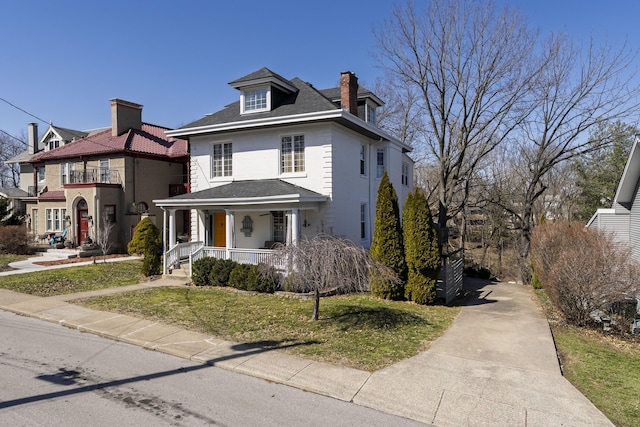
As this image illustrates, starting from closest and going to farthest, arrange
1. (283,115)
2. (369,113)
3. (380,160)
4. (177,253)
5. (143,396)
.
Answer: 1. (143,396)
2. (283,115)
3. (177,253)
4. (369,113)
5. (380,160)

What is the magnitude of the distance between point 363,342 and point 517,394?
3.23 metres

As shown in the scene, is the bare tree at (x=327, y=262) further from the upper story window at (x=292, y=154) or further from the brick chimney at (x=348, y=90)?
the brick chimney at (x=348, y=90)

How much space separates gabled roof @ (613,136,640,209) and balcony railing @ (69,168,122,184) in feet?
86.1

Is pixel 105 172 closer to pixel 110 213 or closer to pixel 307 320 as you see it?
pixel 110 213

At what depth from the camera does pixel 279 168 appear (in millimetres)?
17234

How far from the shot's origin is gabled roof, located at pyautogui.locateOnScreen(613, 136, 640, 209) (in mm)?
11828

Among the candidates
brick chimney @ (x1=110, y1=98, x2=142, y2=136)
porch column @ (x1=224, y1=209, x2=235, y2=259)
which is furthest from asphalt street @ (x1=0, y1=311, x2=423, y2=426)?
brick chimney @ (x1=110, y1=98, x2=142, y2=136)

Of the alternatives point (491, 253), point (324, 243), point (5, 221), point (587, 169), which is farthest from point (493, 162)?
point (5, 221)

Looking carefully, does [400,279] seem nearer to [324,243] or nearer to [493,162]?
[324,243]

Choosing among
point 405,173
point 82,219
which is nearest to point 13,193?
point 82,219

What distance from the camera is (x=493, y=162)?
118 ft

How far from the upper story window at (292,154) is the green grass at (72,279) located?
7999mm

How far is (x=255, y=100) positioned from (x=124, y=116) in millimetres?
14901

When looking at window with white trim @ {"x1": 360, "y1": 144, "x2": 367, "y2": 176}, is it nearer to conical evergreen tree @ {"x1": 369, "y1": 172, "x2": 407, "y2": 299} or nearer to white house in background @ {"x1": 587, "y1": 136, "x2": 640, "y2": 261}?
conical evergreen tree @ {"x1": 369, "y1": 172, "x2": 407, "y2": 299}
